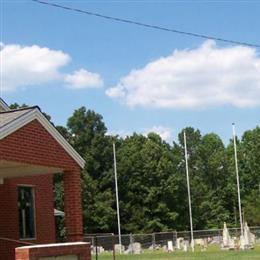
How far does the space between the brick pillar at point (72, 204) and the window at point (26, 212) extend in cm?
400

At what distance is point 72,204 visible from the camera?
19.0 m

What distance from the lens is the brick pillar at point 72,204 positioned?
1891 cm

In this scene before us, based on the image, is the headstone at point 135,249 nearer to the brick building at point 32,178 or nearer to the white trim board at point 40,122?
the brick building at point 32,178

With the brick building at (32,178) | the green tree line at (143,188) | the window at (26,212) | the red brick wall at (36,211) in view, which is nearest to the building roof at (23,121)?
the brick building at (32,178)

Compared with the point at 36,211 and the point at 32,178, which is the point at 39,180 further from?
the point at 36,211

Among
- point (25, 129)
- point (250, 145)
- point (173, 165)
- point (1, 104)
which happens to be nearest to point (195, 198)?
point (173, 165)

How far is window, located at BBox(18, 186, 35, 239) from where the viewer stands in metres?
22.6

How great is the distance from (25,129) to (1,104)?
6.89 meters

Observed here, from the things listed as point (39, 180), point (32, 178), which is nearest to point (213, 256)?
point (39, 180)

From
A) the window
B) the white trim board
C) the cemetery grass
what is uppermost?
the white trim board

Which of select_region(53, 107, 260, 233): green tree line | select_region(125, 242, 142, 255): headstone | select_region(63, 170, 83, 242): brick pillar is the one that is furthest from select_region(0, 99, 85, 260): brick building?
select_region(53, 107, 260, 233): green tree line

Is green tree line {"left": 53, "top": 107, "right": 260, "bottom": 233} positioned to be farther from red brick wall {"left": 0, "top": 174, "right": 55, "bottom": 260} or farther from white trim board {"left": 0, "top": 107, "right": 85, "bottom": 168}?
white trim board {"left": 0, "top": 107, "right": 85, "bottom": 168}

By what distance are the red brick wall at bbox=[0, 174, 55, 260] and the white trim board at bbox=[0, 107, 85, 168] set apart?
3708 millimetres

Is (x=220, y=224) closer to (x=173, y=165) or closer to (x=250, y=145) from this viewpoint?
(x=173, y=165)
